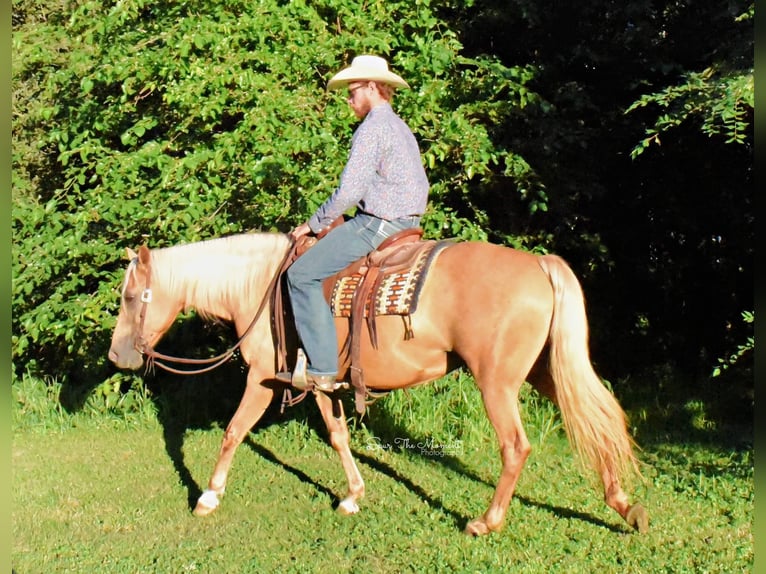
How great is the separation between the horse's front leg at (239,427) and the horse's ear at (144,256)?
3.37 feet

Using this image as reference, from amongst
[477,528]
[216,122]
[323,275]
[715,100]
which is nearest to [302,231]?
[323,275]

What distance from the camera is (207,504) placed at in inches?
231

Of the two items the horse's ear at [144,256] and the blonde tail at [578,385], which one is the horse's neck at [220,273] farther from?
the blonde tail at [578,385]

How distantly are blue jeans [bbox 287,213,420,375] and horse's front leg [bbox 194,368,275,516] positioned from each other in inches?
23.2

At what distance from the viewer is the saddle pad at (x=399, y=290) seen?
5.18m

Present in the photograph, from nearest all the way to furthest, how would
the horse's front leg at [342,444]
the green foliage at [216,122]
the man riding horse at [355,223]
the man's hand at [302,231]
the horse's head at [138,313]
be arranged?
the man riding horse at [355,223] < the man's hand at [302,231] < the horse's head at [138,313] < the horse's front leg at [342,444] < the green foliage at [216,122]

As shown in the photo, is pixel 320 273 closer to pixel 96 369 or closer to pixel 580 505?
pixel 580 505

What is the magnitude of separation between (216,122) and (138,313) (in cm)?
231

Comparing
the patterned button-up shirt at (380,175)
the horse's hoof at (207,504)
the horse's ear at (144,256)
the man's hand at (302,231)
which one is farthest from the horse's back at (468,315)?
the horse's ear at (144,256)

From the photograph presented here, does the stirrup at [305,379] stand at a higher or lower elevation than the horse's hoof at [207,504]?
higher

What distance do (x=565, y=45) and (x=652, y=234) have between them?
2301 millimetres

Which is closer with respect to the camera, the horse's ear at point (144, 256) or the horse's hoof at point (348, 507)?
the horse's ear at point (144, 256)

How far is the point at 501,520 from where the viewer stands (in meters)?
5.22

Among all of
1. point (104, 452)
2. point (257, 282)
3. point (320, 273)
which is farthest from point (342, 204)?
point (104, 452)
